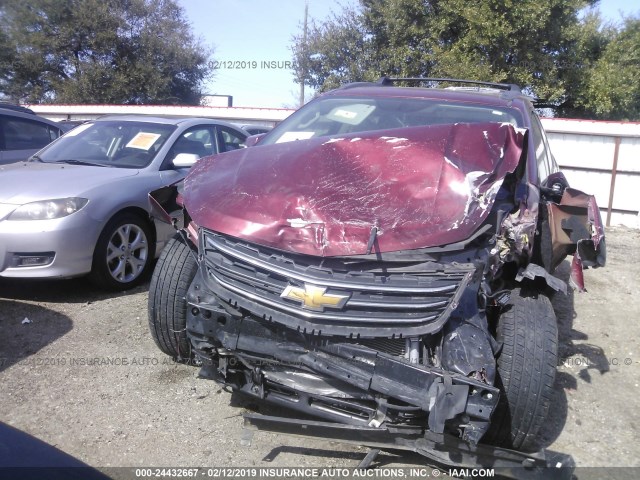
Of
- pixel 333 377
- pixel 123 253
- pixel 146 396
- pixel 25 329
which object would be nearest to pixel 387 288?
pixel 333 377

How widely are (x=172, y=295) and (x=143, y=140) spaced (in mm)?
2923

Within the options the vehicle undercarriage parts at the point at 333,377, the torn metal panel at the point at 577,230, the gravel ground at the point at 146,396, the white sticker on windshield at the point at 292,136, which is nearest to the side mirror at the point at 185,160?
the gravel ground at the point at 146,396

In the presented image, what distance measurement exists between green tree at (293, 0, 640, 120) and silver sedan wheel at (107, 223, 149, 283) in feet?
45.5

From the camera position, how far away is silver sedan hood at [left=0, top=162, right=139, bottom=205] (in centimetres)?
479

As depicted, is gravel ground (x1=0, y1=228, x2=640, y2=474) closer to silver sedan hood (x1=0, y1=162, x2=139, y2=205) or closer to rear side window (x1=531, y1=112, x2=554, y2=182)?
silver sedan hood (x1=0, y1=162, x2=139, y2=205)

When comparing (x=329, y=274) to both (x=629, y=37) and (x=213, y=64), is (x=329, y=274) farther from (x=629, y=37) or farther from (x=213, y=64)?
(x=213, y=64)

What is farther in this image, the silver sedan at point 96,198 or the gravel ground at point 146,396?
the silver sedan at point 96,198

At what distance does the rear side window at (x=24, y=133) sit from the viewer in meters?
7.20

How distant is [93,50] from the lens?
2750 centimetres

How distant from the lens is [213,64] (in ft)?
97.9

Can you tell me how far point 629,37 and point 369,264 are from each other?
79.2 feet

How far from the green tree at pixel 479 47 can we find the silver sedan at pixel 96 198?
42.4ft

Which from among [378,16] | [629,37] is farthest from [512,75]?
[629,37]

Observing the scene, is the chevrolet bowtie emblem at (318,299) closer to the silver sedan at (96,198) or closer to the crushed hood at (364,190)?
the crushed hood at (364,190)
